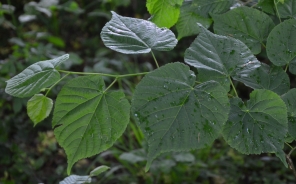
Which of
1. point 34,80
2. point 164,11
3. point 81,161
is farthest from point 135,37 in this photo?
point 81,161

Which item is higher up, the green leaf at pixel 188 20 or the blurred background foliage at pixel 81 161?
the green leaf at pixel 188 20

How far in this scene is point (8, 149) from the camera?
7.18 feet

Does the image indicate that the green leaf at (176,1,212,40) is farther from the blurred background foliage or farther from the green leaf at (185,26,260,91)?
the blurred background foliage

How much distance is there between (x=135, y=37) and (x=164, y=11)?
115 millimetres

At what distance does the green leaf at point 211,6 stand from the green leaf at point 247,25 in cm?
5

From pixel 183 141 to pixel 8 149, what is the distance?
1.85 metres

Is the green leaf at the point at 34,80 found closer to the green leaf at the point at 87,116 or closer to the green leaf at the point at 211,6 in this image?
the green leaf at the point at 87,116

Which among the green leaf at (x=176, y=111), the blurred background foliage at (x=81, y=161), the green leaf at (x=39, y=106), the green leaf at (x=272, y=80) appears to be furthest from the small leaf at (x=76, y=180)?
the blurred background foliage at (x=81, y=161)

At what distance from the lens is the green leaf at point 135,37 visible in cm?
72

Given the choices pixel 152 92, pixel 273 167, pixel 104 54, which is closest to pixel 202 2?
pixel 152 92

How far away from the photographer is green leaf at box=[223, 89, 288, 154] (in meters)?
0.62

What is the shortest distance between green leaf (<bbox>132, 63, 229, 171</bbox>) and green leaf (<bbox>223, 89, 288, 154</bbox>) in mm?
53

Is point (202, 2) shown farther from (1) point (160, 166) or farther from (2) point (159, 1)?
(1) point (160, 166)

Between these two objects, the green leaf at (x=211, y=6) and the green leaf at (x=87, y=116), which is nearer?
the green leaf at (x=87, y=116)
